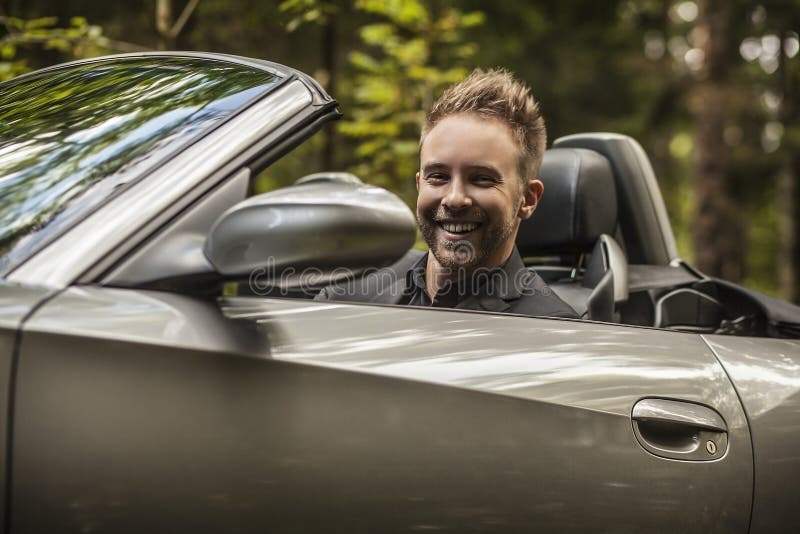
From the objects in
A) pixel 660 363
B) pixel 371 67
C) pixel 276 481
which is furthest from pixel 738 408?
pixel 371 67

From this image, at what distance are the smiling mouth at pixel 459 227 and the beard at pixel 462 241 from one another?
0.04ft

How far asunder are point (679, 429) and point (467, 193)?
687mm

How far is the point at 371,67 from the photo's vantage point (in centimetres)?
612

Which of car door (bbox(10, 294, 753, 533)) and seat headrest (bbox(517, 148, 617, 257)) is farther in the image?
seat headrest (bbox(517, 148, 617, 257))

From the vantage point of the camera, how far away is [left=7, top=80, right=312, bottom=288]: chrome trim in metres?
1.22

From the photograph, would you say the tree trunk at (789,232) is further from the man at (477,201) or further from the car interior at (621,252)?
the man at (477,201)

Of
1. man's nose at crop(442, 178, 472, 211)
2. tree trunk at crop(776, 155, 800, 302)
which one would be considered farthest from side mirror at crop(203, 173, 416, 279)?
tree trunk at crop(776, 155, 800, 302)

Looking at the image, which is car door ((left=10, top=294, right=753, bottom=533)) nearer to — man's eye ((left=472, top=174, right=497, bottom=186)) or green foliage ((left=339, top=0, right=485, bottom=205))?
man's eye ((left=472, top=174, right=497, bottom=186))

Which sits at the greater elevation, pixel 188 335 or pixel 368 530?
pixel 188 335

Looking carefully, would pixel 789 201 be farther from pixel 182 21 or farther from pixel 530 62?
pixel 182 21

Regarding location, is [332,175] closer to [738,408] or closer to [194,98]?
[194,98]

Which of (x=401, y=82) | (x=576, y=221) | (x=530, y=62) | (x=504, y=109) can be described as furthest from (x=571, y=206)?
(x=530, y=62)

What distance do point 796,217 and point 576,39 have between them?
5.47 metres

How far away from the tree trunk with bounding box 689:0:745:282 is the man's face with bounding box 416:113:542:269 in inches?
299
